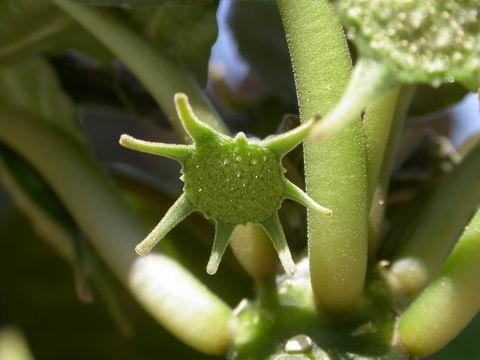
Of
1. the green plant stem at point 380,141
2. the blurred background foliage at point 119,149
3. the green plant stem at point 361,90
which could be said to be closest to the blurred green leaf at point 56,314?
the blurred background foliage at point 119,149

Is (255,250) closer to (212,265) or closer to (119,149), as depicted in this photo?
(212,265)

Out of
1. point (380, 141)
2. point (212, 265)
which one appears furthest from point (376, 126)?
point (212, 265)

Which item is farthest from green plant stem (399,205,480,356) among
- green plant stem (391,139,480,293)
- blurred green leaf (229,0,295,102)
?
blurred green leaf (229,0,295,102)

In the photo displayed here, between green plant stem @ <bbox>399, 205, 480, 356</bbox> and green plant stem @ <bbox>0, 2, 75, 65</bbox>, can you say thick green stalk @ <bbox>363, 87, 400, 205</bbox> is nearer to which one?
green plant stem @ <bbox>399, 205, 480, 356</bbox>

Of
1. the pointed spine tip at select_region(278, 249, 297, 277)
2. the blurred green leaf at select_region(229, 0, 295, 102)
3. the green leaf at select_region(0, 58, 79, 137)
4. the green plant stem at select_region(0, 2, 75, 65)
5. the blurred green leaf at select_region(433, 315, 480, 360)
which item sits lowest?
the blurred green leaf at select_region(433, 315, 480, 360)

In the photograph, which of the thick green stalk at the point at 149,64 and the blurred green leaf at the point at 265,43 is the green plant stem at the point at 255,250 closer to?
the thick green stalk at the point at 149,64

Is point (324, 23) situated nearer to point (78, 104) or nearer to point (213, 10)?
point (213, 10)

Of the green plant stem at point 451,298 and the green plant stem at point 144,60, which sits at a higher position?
the green plant stem at point 144,60
